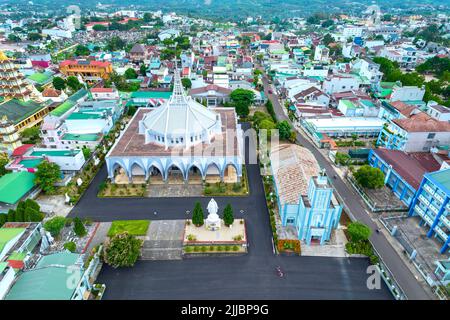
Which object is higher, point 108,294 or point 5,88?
point 5,88

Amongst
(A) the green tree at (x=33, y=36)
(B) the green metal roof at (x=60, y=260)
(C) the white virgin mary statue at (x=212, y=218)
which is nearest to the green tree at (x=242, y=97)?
(C) the white virgin mary statue at (x=212, y=218)

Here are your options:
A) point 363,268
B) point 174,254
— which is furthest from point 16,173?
point 363,268

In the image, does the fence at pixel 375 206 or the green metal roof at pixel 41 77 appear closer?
the fence at pixel 375 206

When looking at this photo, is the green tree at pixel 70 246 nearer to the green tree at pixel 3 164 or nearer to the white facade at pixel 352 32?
the green tree at pixel 3 164

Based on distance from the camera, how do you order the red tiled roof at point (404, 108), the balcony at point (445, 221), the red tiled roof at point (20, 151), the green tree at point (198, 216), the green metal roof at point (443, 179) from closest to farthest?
1. the balcony at point (445, 221)
2. the green metal roof at point (443, 179)
3. the green tree at point (198, 216)
4. the red tiled roof at point (20, 151)
5. the red tiled roof at point (404, 108)

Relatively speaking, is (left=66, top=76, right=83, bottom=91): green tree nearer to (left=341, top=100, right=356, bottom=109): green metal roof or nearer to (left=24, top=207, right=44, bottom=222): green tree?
(left=24, top=207, right=44, bottom=222): green tree

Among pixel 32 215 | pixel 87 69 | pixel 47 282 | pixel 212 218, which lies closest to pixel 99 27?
pixel 87 69
